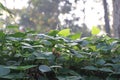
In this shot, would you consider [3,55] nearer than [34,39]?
Yes

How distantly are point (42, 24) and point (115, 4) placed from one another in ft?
70.6

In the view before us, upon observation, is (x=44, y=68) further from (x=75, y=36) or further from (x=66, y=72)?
(x=75, y=36)

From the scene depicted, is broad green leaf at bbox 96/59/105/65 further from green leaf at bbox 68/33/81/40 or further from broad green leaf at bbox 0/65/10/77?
broad green leaf at bbox 0/65/10/77

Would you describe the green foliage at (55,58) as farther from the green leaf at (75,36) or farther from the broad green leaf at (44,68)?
the green leaf at (75,36)

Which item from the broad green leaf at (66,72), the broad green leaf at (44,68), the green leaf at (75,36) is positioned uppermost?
the green leaf at (75,36)

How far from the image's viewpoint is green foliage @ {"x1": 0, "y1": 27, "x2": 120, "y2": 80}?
1.25m

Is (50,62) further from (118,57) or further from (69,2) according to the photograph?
(69,2)

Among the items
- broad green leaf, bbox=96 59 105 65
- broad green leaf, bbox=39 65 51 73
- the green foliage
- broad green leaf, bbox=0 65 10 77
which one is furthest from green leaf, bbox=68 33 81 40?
broad green leaf, bbox=0 65 10 77

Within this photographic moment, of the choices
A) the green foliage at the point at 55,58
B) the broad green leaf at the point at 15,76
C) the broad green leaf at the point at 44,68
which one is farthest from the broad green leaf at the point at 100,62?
the broad green leaf at the point at 15,76

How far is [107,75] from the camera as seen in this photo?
137 centimetres

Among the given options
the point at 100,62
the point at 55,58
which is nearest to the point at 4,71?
the point at 55,58

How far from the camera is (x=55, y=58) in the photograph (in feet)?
4.32

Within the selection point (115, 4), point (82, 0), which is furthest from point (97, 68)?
point (82, 0)

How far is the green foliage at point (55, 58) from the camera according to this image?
1.25m
